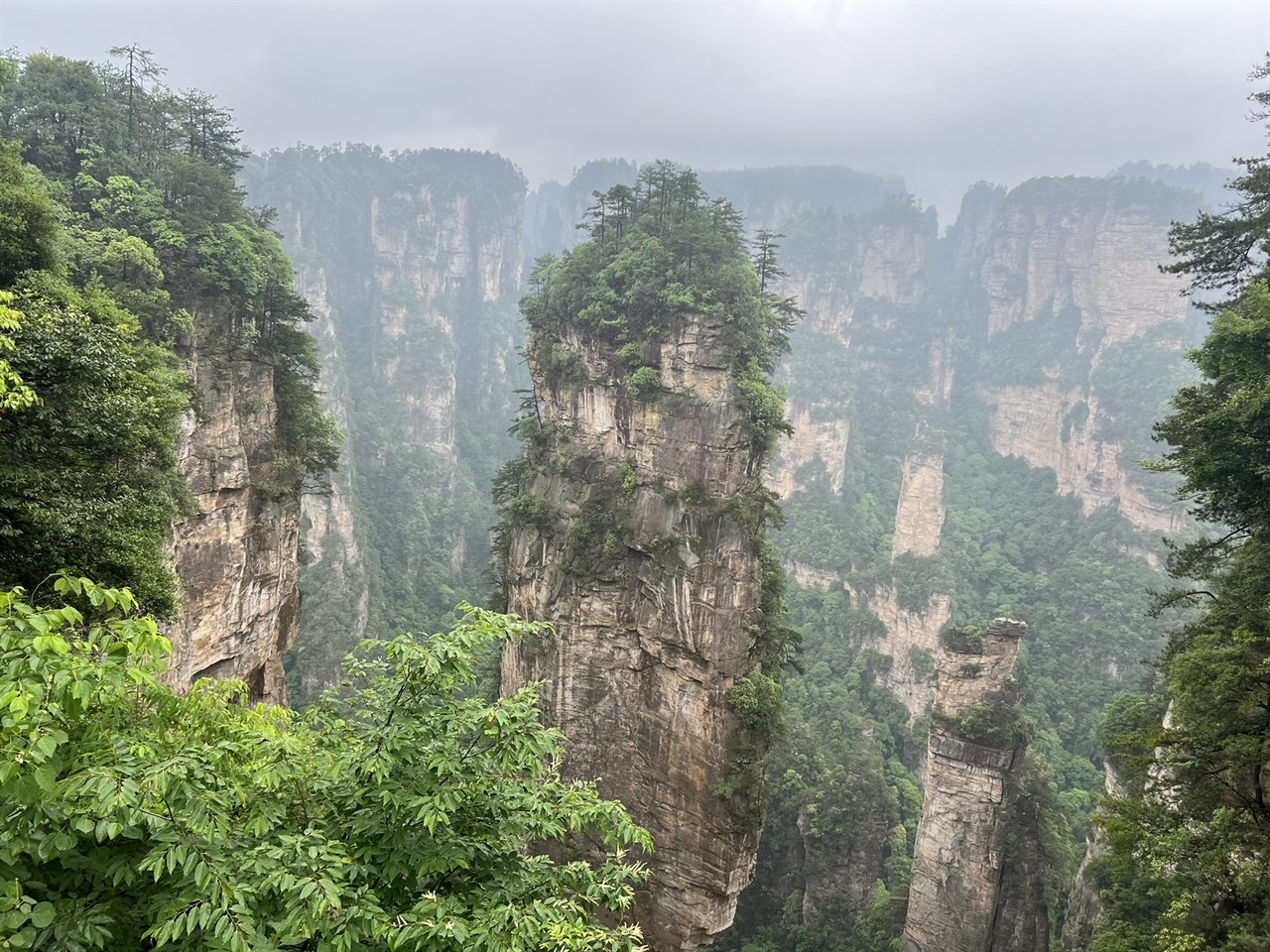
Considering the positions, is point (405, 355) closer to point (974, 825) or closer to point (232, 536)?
point (232, 536)

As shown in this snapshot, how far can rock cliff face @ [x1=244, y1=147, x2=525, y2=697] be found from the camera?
5678 centimetres

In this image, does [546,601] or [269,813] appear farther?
[546,601]

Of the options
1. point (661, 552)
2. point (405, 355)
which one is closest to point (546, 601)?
point (661, 552)

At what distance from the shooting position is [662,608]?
21.9m

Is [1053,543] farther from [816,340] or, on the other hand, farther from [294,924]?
[294,924]

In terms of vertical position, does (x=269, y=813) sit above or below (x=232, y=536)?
above

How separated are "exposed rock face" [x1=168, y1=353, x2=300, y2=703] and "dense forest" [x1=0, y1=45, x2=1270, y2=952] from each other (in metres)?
0.16

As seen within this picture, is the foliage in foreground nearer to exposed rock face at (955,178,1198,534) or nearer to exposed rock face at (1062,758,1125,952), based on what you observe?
exposed rock face at (1062,758,1125,952)

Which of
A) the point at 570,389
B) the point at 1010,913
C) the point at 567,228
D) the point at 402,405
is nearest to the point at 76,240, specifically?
the point at 570,389

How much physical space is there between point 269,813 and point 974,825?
85.8 ft

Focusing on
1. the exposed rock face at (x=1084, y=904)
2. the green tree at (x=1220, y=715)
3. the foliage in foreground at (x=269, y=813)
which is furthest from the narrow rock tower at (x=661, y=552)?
the foliage in foreground at (x=269, y=813)

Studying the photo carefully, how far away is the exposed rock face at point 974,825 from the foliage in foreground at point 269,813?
2295cm

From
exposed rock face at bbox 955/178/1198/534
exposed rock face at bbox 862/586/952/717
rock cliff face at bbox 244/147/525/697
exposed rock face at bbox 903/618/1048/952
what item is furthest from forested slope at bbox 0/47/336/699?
exposed rock face at bbox 955/178/1198/534

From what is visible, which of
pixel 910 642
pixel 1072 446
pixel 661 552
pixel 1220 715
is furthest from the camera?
pixel 1072 446
